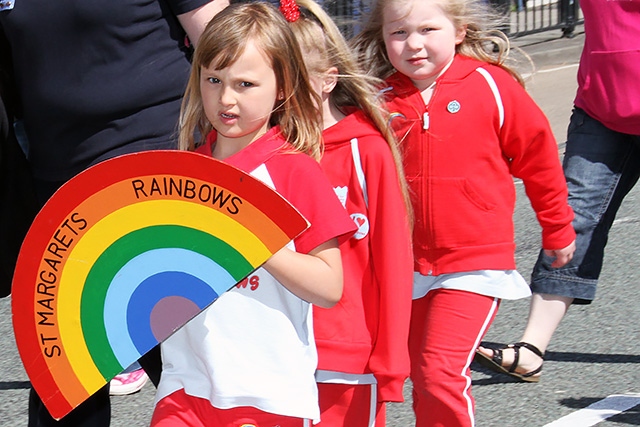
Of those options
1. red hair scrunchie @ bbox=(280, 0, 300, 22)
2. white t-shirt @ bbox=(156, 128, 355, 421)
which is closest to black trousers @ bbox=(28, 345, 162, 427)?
white t-shirt @ bbox=(156, 128, 355, 421)

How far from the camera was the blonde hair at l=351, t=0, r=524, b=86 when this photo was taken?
10.7 ft

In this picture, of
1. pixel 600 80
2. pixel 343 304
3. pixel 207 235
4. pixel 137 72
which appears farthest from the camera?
pixel 600 80

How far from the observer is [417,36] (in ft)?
10.3

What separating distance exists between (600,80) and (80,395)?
232 centimetres

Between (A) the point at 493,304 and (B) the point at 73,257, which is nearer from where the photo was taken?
(B) the point at 73,257

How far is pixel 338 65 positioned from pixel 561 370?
6.57 ft

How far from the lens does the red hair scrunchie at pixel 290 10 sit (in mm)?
2727

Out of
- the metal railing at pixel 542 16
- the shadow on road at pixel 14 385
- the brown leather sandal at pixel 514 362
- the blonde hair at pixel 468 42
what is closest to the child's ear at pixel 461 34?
the blonde hair at pixel 468 42

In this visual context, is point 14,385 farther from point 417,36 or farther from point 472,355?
point 417,36

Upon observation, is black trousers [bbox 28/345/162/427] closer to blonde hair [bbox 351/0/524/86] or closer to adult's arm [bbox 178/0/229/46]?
adult's arm [bbox 178/0/229/46]

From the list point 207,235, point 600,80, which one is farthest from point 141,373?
point 207,235

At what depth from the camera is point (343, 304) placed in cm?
266

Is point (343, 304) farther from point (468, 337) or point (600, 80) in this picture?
point (600, 80)

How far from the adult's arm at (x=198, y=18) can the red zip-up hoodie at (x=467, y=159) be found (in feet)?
2.07
